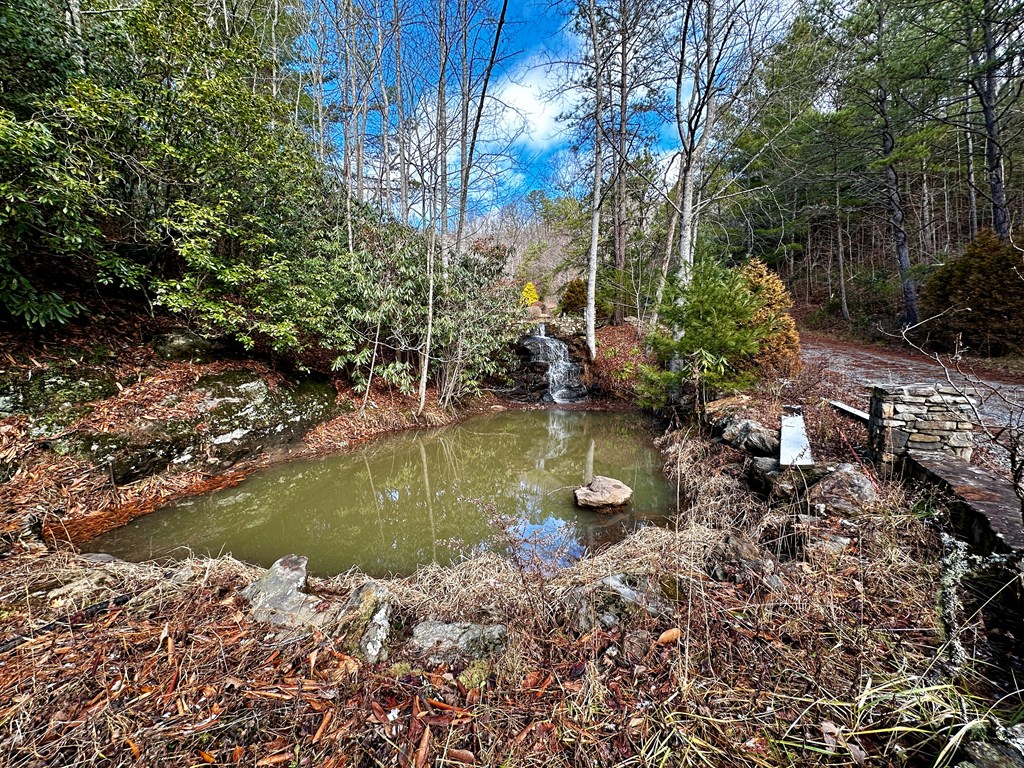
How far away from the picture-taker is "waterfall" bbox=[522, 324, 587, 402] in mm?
9805

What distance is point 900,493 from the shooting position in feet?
8.95

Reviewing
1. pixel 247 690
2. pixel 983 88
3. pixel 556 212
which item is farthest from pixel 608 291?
pixel 247 690

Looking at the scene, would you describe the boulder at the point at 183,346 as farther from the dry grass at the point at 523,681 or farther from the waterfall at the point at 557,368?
the waterfall at the point at 557,368

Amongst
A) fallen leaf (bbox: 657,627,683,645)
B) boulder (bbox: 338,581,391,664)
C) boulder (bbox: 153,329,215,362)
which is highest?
boulder (bbox: 153,329,215,362)

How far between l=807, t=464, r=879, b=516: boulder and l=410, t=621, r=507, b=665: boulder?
104 inches

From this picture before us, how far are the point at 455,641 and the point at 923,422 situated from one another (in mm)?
4097

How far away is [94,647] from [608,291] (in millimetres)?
12384

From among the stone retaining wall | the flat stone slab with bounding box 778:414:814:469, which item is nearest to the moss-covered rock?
the flat stone slab with bounding box 778:414:814:469

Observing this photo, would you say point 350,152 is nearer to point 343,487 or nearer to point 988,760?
point 343,487

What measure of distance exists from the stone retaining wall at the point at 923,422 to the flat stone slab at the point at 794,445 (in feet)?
1.81

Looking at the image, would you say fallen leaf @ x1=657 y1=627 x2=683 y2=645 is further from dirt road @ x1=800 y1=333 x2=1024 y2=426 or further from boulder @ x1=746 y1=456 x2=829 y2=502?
dirt road @ x1=800 y1=333 x2=1024 y2=426

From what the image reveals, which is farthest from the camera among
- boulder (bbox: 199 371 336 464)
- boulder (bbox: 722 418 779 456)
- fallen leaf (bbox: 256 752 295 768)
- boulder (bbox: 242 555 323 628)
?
boulder (bbox: 199 371 336 464)

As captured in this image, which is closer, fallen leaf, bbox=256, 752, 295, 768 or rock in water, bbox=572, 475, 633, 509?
fallen leaf, bbox=256, 752, 295, 768

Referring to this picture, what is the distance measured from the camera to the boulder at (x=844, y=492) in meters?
2.76
